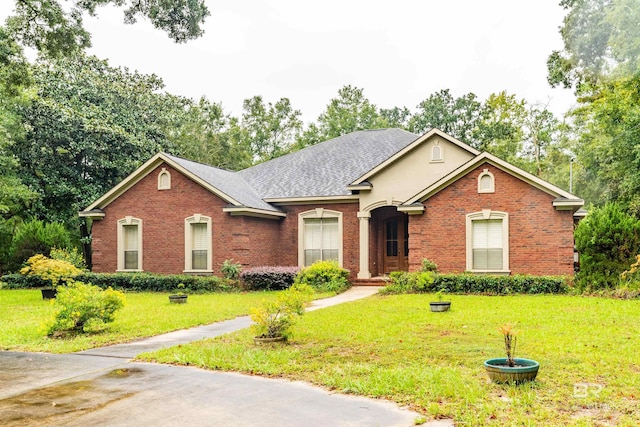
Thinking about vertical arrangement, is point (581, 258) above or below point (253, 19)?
below

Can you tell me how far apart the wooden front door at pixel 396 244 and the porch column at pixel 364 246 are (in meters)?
1.25

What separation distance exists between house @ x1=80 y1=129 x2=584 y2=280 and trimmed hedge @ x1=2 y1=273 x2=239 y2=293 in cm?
156

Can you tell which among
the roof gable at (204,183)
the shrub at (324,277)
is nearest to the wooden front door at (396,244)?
the shrub at (324,277)

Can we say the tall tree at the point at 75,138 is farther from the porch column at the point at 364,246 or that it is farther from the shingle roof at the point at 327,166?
the porch column at the point at 364,246

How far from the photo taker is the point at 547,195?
59.6 ft

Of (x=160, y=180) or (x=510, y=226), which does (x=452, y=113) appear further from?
(x=160, y=180)

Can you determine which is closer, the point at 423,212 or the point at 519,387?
the point at 519,387

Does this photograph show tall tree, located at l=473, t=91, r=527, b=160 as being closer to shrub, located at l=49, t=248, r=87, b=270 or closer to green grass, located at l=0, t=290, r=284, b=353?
green grass, located at l=0, t=290, r=284, b=353

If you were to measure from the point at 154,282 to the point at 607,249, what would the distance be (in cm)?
1532

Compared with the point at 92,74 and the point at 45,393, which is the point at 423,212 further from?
the point at 92,74

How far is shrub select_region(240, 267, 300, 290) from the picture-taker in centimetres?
2002

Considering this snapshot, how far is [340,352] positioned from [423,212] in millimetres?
11582

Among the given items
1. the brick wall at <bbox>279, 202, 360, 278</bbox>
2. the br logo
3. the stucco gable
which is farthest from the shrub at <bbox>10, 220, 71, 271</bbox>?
the br logo

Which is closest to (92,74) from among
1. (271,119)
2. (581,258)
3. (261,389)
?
(271,119)
